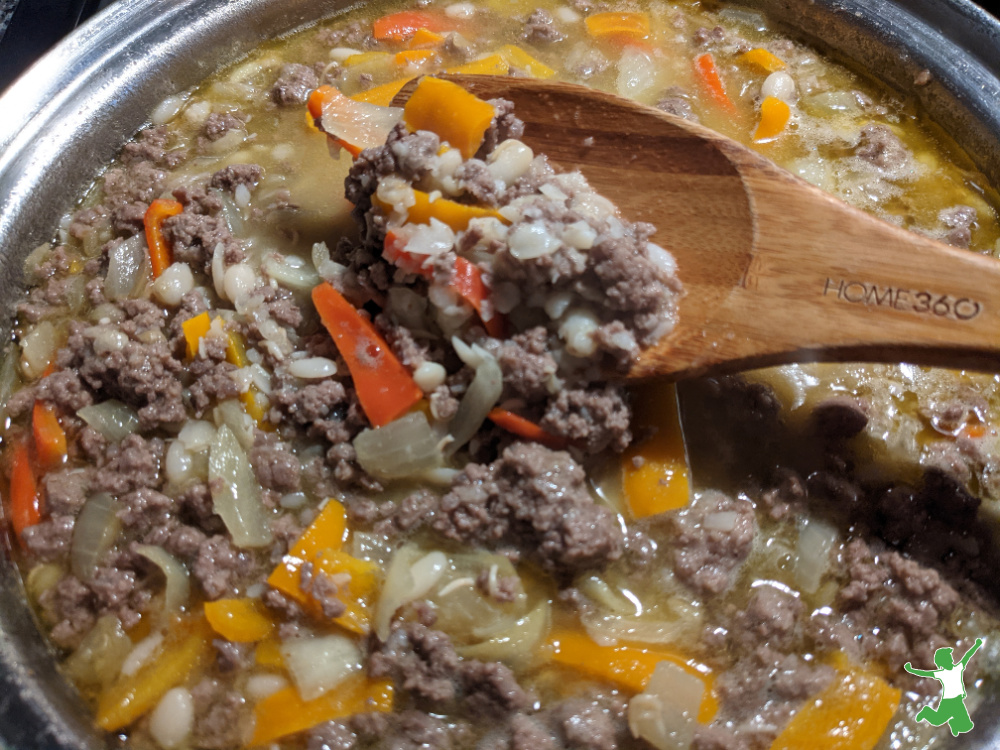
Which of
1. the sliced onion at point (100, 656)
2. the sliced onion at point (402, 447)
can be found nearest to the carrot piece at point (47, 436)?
the sliced onion at point (100, 656)

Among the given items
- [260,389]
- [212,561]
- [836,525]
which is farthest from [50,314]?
[836,525]

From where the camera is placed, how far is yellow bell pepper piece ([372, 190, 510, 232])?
224 cm

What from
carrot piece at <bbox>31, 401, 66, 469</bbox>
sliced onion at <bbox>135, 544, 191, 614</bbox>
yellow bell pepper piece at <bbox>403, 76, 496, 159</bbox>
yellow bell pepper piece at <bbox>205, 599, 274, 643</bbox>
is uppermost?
yellow bell pepper piece at <bbox>403, 76, 496, 159</bbox>

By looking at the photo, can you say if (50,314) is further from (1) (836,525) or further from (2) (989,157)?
(2) (989,157)

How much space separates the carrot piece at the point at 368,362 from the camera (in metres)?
2.26

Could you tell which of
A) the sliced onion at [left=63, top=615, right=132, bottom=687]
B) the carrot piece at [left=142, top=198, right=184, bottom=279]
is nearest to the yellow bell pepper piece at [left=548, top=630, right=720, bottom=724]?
the sliced onion at [left=63, top=615, right=132, bottom=687]

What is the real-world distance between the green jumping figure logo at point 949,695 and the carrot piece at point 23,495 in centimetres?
268

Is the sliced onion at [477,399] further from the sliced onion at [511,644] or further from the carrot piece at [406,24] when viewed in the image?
the carrot piece at [406,24]

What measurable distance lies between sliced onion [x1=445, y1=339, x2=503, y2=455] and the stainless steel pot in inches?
57.6

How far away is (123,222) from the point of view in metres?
2.77

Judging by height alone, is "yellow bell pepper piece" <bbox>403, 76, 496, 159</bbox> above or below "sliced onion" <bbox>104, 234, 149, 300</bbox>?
above

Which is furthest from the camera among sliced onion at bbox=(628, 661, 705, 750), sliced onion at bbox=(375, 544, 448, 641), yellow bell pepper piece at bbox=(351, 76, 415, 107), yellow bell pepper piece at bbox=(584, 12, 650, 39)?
yellow bell pepper piece at bbox=(584, 12, 650, 39)

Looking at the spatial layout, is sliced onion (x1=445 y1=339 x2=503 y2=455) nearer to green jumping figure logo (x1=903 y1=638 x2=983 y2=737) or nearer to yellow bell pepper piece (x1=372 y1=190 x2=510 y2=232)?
yellow bell pepper piece (x1=372 y1=190 x2=510 y2=232)

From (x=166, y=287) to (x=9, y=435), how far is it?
714 millimetres
